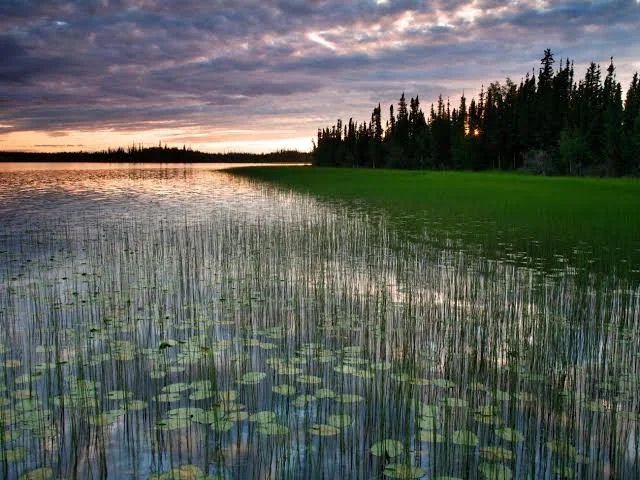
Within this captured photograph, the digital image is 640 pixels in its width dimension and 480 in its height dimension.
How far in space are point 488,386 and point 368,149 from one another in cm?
13132

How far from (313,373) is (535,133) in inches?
3511

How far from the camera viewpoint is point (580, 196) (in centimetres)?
3469

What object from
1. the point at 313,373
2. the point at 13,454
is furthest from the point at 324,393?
the point at 13,454

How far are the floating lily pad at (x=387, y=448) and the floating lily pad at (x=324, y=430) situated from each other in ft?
1.49

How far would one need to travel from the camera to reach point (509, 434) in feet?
17.1

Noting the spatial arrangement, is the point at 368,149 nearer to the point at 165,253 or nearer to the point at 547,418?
the point at 165,253

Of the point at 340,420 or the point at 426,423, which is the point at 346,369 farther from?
the point at 426,423

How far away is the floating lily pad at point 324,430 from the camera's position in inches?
203

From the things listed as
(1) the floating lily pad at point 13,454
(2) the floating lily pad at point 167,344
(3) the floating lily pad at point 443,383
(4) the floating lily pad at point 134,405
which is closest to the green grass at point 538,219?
(3) the floating lily pad at point 443,383

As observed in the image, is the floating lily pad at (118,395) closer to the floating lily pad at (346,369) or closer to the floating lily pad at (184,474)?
the floating lily pad at (184,474)

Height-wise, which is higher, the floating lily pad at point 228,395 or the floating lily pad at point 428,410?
the floating lily pad at point 228,395

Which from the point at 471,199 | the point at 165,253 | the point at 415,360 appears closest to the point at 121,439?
the point at 415,360

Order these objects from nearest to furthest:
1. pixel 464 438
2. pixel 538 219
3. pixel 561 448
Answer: pixel 561 448 < pixel 464 438 < pixel 538 219

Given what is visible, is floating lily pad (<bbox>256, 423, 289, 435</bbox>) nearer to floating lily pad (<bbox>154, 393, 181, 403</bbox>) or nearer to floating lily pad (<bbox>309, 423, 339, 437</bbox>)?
floating lily pad (<bbox>309, 423, 339, 437</bbox>)
